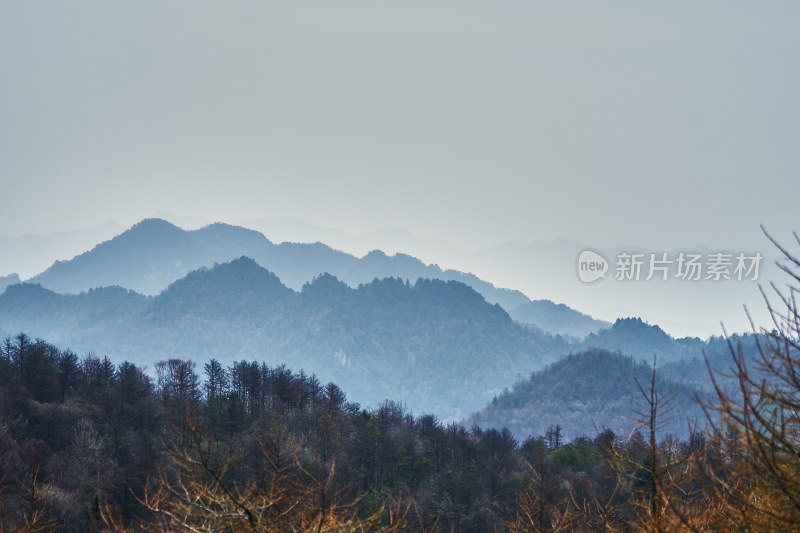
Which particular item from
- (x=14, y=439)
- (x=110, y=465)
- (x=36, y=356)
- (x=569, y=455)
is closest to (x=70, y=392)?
(x=36, y=356)

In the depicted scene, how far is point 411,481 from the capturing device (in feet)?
236

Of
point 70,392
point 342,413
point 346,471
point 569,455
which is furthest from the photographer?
point 342,413

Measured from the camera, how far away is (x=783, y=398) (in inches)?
291

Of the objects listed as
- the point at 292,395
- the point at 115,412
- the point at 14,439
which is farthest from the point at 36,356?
the point at 292,395

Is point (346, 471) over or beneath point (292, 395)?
beneath

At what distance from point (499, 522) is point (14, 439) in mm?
42412

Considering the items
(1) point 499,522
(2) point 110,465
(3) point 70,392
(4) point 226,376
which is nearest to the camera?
(2) point 110,465

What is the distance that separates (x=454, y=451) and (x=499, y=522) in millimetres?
22195

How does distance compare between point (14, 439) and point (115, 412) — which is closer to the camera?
point (14, 439)

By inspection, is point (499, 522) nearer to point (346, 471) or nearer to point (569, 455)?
point (346, 471)

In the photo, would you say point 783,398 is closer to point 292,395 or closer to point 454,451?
point 454,451

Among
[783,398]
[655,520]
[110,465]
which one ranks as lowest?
[110,465]

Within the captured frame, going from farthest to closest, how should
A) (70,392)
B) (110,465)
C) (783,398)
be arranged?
(70,392)
(110,465)
(783,398)

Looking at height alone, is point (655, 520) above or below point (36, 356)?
below
